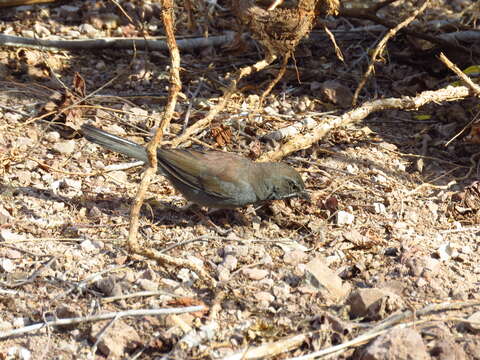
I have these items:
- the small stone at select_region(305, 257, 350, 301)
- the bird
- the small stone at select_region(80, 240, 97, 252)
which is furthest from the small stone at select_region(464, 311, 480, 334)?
the small stone at select_region(80, 240, 97, 252)

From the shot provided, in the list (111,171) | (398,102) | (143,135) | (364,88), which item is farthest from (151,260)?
(364,88)

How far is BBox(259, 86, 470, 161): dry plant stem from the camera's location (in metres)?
5.71

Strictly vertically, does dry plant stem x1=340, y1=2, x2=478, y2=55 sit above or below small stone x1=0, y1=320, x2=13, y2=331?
above

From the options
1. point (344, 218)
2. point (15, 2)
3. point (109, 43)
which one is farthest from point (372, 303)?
point (15, 2)

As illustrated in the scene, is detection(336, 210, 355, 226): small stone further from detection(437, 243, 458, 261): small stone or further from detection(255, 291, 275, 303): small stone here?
detection(255, 291, 275, 303): small stone

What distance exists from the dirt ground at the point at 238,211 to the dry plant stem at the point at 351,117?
37cm

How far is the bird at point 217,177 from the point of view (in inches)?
210

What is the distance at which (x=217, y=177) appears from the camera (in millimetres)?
5391

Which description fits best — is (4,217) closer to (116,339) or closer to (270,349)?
(116,339)

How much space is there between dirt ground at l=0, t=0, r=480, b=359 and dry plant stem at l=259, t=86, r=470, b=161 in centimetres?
37

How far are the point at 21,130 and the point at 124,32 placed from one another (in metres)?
2.18

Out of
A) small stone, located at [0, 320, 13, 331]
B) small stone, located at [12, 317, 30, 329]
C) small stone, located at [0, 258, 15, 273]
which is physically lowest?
small stone, located at [0, 258, 15, 273]

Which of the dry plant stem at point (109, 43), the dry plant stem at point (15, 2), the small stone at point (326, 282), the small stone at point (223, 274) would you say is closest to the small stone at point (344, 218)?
the small stone at point (326, 282)

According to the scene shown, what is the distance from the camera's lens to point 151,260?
4629 mm
